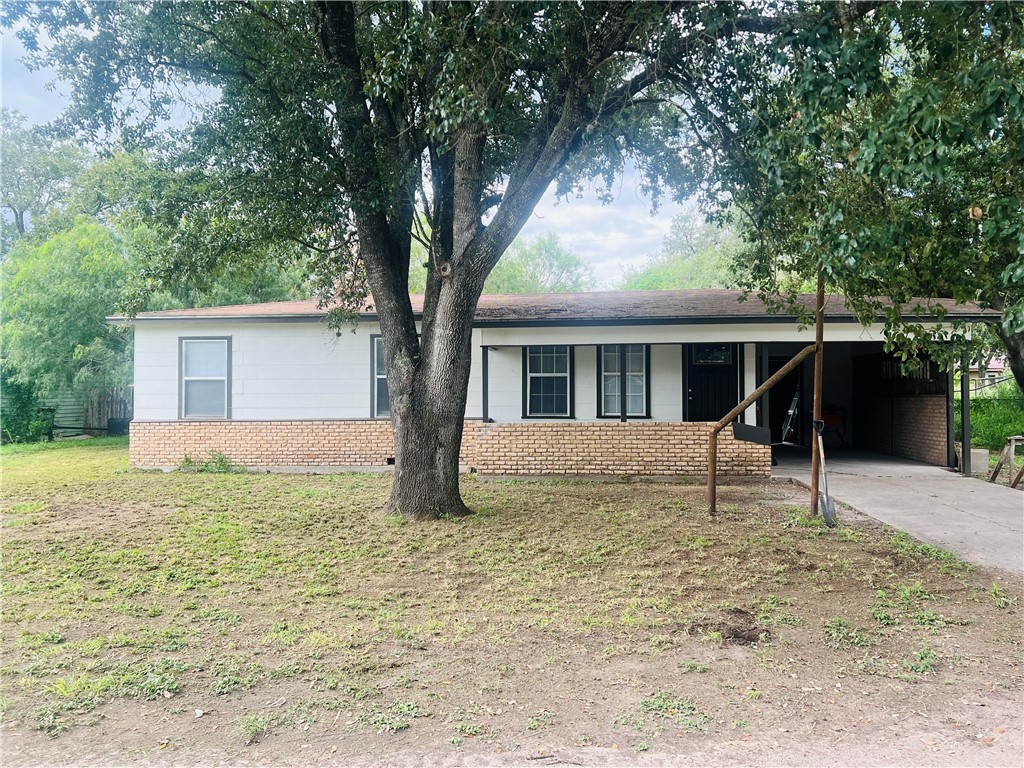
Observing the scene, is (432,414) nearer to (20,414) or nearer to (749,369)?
(749,369)

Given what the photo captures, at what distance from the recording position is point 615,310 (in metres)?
11.4

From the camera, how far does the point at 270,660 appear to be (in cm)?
380

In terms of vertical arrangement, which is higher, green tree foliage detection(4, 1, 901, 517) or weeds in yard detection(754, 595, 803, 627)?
green tree foliage detection(4, 1, 901, 517)

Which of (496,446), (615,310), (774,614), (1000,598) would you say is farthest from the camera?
(496,446)

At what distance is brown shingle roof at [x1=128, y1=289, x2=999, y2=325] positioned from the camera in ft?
35.1

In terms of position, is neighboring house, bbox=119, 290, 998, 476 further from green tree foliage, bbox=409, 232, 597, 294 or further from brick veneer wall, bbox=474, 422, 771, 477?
green tree foliage, bbox=409, 232, 597, 294

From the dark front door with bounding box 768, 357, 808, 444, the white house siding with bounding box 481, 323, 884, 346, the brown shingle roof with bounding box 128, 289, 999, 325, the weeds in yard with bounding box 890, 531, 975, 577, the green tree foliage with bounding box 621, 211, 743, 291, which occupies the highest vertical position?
the green tree foliage with bounding box 621, 211, 743, 291

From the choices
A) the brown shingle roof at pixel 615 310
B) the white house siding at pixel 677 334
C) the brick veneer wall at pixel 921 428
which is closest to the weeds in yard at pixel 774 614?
the brown shingle roof at pixel 615 310

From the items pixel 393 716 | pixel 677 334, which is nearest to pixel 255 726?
pixel 393 716

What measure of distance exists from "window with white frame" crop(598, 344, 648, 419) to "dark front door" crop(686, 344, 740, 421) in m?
0.82

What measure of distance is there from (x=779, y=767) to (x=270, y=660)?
2643 millimetres

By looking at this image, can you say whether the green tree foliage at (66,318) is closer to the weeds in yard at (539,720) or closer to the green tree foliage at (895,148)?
the green tree foliage at (895,148)

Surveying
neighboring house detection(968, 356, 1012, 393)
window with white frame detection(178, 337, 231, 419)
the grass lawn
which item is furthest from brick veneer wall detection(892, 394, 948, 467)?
window with white frame detection(178, 337, 231, 419)

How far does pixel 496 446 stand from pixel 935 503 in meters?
6.30
